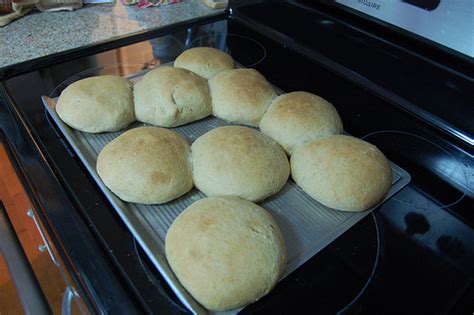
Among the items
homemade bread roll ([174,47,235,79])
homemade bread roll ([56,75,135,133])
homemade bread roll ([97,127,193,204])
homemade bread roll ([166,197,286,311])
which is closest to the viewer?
homemade bread roll ([166,197,286,311])

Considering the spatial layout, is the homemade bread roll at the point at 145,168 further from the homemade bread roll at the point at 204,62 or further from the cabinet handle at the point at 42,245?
the homemade bread roll at the point at 204,62

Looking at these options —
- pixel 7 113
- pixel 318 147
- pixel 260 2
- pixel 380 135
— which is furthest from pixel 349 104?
pixel 7 113

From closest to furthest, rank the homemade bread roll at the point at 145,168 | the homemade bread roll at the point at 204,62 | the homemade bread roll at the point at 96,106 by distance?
the homemade bread roll at the point at 145,168, the homemade bread roll at the point at 96,106, the homemade bread roll at the point at 204,62

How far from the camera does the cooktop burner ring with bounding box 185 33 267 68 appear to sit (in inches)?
37.4

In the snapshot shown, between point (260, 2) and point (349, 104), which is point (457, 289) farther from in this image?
point (260, 2)

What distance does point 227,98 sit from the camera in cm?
74

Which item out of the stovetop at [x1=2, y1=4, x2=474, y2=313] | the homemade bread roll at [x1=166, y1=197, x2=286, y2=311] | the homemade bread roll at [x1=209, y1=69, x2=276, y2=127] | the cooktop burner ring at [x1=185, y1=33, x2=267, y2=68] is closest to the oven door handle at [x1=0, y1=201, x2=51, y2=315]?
the stovetop at [x1=2, y1=4, x2=474, y2=313]

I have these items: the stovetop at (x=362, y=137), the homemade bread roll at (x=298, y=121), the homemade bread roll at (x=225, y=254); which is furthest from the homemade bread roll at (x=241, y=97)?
the homemade bread roll at (x=225, y=254)

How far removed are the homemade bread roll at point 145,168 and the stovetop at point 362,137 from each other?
0.15ft

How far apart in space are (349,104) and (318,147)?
A: 24cm

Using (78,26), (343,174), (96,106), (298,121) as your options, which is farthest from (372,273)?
(78,26)

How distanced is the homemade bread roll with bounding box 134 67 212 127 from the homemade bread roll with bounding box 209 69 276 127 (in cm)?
3

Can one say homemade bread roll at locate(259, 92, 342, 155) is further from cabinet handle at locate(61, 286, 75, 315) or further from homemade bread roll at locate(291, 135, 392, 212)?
cabinet handle at locate(61, 286, 75, 315)

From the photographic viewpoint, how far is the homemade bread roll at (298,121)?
2.21 feet
